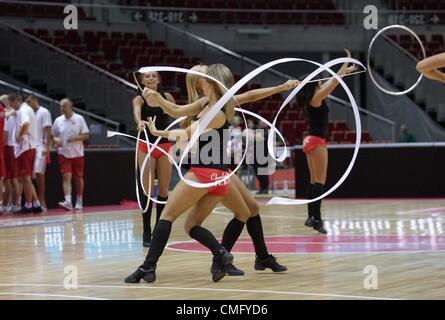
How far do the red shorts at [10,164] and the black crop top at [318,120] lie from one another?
6.89 m

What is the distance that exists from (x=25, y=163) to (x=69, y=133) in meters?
1.23

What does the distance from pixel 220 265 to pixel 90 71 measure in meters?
16.9

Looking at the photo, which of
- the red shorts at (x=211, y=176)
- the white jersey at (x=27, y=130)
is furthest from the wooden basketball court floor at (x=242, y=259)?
the white jersey at (x=27, y=130)

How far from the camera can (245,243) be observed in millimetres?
11594

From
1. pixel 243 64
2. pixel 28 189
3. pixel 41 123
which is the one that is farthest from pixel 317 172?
pixel 243 64

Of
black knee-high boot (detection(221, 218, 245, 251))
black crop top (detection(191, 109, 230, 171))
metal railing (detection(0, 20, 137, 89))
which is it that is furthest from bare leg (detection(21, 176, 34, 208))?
black crop top (detection(191, 109, 230, 171))

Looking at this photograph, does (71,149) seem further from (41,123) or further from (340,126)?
(340,126)

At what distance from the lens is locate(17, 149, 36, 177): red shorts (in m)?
17.5

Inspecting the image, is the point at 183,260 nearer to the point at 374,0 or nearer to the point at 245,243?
the point at 245,243

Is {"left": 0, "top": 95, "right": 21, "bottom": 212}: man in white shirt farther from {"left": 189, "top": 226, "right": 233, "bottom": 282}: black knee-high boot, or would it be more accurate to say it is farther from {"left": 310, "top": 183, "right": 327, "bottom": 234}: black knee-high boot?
{"left": 189, "top": 226, "right": 233, "bottom": 282}: black knee-high boot

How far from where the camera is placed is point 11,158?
17625mm

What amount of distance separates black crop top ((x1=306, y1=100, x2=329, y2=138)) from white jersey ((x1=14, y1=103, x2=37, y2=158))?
21.7 feet
